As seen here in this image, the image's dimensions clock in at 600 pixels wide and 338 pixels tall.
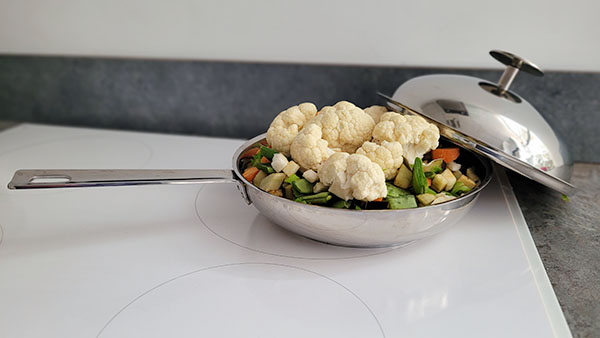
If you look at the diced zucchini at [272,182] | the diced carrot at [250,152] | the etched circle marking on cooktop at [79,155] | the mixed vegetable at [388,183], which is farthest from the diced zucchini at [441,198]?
the etched circle marking on cooktop at [79,155]

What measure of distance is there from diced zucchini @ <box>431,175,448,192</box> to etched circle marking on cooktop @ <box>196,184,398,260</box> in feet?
0.38

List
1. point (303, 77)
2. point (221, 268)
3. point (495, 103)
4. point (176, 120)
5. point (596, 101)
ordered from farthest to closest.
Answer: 1. point (176, 120)
2. point (303, 77)
3. point (596, 101)
4. point (495, 103)
5. point (221, 268)

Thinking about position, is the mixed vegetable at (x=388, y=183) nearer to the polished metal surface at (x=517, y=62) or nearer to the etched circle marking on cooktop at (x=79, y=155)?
the polished metal surface at (x=517, y=62)

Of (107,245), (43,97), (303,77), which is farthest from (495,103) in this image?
(43,97)

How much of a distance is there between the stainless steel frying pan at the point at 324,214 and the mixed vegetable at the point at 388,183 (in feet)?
0.08

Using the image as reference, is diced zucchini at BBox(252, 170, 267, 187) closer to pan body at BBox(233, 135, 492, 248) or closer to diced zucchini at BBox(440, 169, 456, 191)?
pan body at BBox(233, 135, 492, 248)

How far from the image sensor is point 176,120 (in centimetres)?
118

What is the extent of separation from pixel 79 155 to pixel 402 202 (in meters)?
0.77

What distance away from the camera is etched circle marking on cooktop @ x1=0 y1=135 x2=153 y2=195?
0.97 meters

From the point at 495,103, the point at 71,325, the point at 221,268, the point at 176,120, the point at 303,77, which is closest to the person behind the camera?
the point at 71,325

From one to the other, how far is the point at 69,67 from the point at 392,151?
0.95 metres

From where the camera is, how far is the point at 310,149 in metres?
0.65

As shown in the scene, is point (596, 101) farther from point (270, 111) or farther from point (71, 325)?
point (71, 325)

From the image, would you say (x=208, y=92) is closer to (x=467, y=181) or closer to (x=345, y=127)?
(x=345, y=127)
